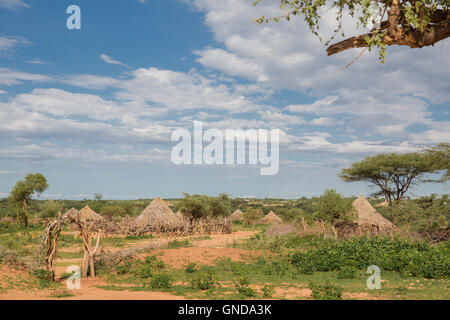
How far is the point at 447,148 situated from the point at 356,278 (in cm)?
1386

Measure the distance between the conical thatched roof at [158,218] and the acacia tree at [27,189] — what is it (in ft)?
37.2

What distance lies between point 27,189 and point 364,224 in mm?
25190

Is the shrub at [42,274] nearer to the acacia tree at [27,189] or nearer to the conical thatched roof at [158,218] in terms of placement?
the conical thatched roof at [158,218]

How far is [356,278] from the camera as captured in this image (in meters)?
9.62

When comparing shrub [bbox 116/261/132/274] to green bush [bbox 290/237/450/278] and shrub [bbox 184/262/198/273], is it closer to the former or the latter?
shrub [bbox 184/262/198/273]

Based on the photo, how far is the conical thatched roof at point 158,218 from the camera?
22.8 meters

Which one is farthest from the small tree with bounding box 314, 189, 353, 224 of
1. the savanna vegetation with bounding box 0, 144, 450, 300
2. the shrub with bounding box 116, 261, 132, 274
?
the shrub with bounding box 116, 261, 132, 274

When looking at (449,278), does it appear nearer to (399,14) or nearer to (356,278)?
(356,278)

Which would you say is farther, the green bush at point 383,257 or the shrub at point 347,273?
the green bush at point 383,257

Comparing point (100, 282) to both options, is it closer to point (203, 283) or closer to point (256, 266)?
point (203, 283)

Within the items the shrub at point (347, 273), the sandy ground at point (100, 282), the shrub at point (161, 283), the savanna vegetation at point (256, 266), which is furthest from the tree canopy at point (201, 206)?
the shrub at point (161, 283)

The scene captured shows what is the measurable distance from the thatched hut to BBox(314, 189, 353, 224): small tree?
674 millimetres
